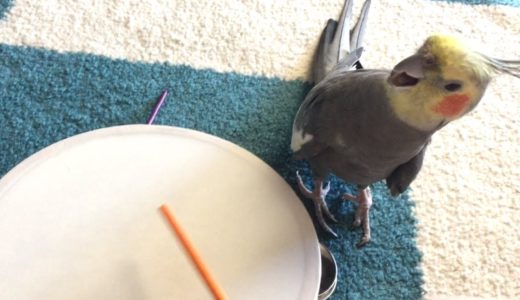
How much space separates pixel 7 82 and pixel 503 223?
920 mm

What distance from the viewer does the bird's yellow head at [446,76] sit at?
546 mm

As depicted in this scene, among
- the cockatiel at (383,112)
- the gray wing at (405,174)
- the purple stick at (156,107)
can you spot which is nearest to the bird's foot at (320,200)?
the cockatiel at (383,112)

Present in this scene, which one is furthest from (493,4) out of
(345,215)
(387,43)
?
(345,215)

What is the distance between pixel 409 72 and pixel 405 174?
23 cm

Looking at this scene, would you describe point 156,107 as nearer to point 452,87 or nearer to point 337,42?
point 337,42

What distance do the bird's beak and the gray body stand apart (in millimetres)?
34

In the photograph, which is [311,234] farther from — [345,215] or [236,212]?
[345,215]

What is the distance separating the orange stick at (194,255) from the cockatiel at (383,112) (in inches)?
9.1

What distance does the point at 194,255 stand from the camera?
622 millimetres

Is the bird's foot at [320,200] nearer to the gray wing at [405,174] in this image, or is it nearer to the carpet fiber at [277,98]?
the carpet fiber at [277,98]

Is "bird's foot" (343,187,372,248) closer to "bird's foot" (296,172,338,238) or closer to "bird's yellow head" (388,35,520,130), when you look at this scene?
"bird's foot" (296,172,338,238)

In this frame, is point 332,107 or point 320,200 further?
point 320,200

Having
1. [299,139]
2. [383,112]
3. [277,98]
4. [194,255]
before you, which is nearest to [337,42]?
[277,98]

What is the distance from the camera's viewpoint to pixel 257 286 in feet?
2.02
